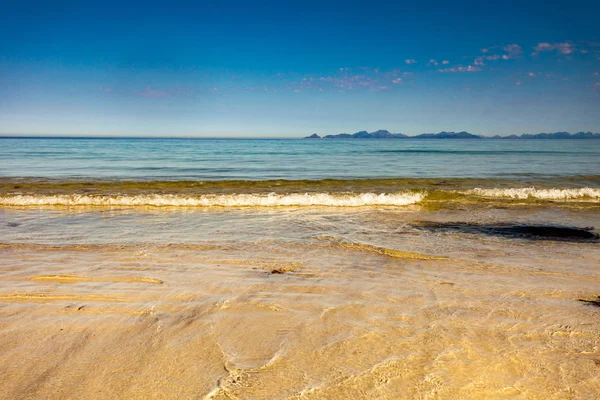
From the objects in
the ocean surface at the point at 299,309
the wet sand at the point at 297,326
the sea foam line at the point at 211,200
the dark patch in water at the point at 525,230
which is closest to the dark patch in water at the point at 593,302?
the ocean surface at the point at 299,309

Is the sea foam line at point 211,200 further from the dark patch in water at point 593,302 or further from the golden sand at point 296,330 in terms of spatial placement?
the dark patch in water at point 593,302

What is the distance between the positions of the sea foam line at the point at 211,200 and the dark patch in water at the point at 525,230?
4.25 meters

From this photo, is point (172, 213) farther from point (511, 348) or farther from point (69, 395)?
point (511, 348)

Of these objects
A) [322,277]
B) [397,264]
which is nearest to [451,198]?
[397,264]

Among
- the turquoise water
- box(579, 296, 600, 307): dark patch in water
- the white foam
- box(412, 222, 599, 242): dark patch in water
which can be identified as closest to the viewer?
box(579, 296, 600, 307): dark patch in water

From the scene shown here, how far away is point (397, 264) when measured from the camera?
6352mm

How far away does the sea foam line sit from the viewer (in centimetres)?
1381

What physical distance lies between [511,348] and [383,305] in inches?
54.5

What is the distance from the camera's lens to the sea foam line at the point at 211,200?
13.8 metres

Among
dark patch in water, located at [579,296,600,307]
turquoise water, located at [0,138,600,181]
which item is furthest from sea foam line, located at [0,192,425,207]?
dark patch in water, located at [579,296,600,307]

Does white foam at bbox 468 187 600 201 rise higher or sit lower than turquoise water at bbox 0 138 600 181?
lower

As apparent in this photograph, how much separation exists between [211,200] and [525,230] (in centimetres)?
966

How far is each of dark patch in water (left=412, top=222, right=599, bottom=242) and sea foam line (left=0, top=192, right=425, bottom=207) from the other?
4.25 metres

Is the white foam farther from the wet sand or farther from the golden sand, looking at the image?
the golden sand
